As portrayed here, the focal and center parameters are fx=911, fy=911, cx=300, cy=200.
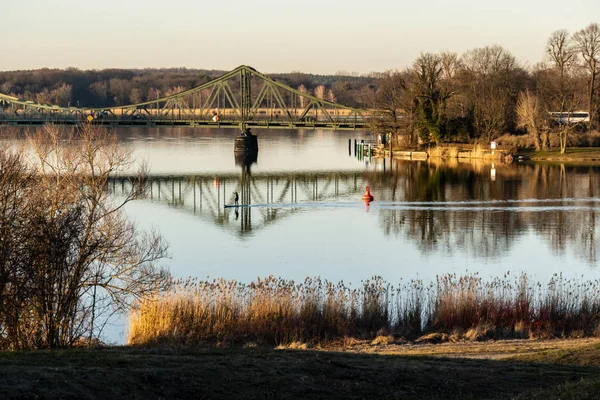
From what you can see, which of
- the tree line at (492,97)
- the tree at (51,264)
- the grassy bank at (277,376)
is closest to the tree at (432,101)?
the tree line at (492,97)

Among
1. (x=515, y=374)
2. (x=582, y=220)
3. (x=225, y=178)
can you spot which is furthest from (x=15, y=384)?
(x=225, y=178)

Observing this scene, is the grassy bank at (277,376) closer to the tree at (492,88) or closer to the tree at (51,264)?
the tree at (51,264)

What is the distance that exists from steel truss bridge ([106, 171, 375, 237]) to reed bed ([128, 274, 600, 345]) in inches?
695

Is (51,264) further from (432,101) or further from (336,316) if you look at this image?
(432,101)

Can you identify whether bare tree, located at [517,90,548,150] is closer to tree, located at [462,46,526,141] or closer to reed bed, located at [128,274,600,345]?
tree, located at [462,46,526,141]

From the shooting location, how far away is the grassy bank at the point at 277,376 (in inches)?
471

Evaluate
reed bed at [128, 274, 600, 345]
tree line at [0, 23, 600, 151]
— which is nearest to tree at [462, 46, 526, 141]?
tree line at [0, 23, 600, 151]

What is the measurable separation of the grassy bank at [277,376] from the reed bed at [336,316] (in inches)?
169

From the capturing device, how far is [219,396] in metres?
12.3

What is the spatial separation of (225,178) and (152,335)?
144 ft

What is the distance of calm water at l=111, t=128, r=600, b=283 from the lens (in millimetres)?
30906

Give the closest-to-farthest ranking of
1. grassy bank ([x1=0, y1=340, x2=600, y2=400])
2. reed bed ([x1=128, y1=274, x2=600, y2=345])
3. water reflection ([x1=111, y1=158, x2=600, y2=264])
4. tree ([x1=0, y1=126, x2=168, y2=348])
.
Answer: grassy bank ([x1=0, y1=340, x2=600, y2=400]), tree ([x1=0, y1=126, x2=168, y2=348]), reed bed ([x1=128, y1=274, x2=600, y2=345]), water reflection ([x1=111, y1=158, x2=600, y2=264])

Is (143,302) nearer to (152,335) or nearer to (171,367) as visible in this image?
(152,335)

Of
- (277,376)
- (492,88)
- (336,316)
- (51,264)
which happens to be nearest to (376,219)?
(336,316)
